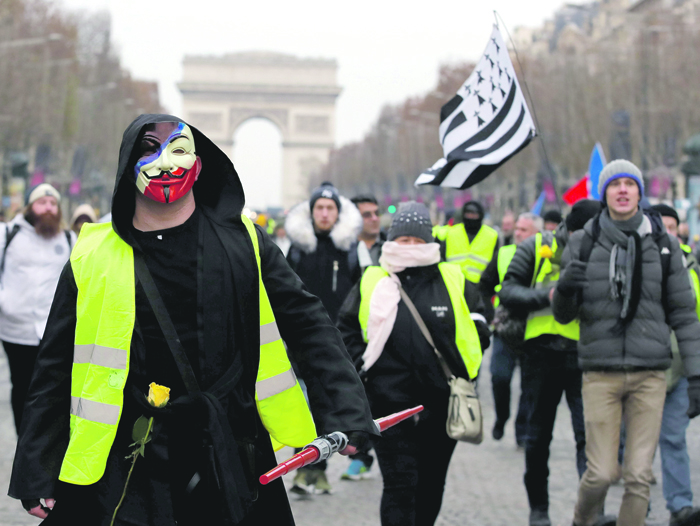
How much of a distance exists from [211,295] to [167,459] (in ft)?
1.44

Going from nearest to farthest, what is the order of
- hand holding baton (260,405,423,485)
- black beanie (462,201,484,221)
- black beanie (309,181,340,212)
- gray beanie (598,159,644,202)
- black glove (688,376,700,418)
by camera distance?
1. hand holding baton (260,405,423,485)
2. black glove (688,376,700,418)
3. gray beanie (598,159,644,202)
4. black beanie (309,181,340,212)
5. black beanie (462,201,484,221)

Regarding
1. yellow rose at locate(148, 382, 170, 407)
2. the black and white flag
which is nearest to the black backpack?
the black and white flag

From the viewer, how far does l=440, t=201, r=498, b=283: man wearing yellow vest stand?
9.91 meters

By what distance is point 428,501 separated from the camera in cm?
522

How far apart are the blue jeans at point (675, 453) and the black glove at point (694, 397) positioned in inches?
35.6

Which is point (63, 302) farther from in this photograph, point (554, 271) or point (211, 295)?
point (554, 271)

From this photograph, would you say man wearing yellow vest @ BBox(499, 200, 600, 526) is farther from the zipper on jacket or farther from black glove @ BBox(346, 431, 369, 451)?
black glove @ BBox(346, 431, 369, 451)

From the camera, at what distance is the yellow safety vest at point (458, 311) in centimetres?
525

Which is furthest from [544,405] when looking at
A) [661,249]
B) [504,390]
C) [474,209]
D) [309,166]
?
[309,166]

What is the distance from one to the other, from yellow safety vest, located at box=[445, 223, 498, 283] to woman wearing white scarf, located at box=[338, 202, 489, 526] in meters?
4.53

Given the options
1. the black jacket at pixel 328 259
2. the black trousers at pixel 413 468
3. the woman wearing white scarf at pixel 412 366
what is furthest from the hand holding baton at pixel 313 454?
the black jacket at pixel 328 259

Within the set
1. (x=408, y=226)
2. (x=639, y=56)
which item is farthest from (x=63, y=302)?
(x=639, y=56)

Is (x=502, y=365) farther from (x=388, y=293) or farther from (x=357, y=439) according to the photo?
(x=357, y=439)

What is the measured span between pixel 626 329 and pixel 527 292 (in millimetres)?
976
